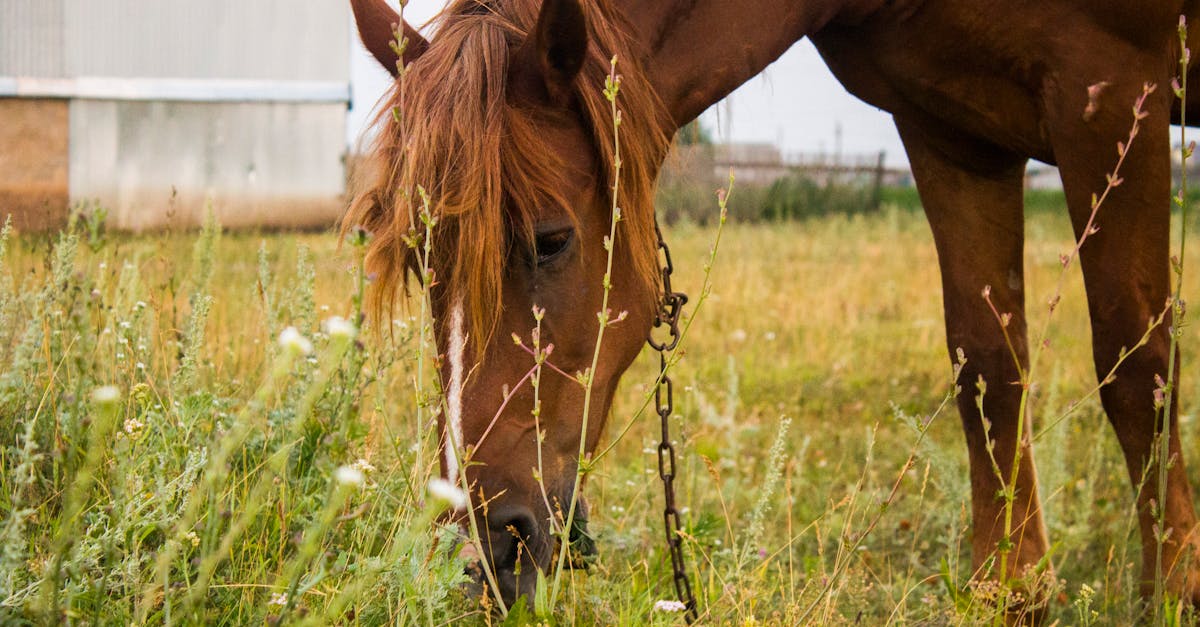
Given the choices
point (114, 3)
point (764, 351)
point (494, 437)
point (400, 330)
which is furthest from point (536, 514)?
point (114, 3)

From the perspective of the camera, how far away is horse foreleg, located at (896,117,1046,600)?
2820 millimetres

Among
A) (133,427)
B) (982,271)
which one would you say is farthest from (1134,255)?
(133,427)

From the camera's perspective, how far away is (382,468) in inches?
95.7

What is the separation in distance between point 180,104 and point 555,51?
10.6 meters

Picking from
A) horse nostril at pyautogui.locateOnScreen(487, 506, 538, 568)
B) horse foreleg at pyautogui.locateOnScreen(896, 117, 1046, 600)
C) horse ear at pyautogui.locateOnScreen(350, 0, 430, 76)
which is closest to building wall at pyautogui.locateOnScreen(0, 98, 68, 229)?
horse ear at pyautogui.locateOnScreen(350, 0, 430, 76)

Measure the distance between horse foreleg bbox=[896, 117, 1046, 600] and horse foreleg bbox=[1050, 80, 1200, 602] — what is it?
1.16 feet

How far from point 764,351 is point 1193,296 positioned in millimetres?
3970

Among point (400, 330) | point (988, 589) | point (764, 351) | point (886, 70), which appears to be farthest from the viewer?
point (764, 351)

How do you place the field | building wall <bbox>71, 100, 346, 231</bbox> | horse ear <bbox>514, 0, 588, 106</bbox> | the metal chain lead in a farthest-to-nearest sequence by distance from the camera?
building wall <bbox>71, 100, 346, 231</bbox> < the metal chain lead < horse ear <bbox>514, 0, 588, 106</bbox> < the field

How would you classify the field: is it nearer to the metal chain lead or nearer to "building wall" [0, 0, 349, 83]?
the metal chain lead

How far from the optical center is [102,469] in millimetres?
2051

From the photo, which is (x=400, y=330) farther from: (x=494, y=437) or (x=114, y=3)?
(x=114, y=3)

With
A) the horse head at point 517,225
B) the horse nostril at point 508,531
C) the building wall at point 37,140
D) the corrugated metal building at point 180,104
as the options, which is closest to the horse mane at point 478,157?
the horse head at point 517,225

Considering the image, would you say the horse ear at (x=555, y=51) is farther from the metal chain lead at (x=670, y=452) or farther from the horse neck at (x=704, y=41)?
the metal chain lead at (x=670, y=452)
